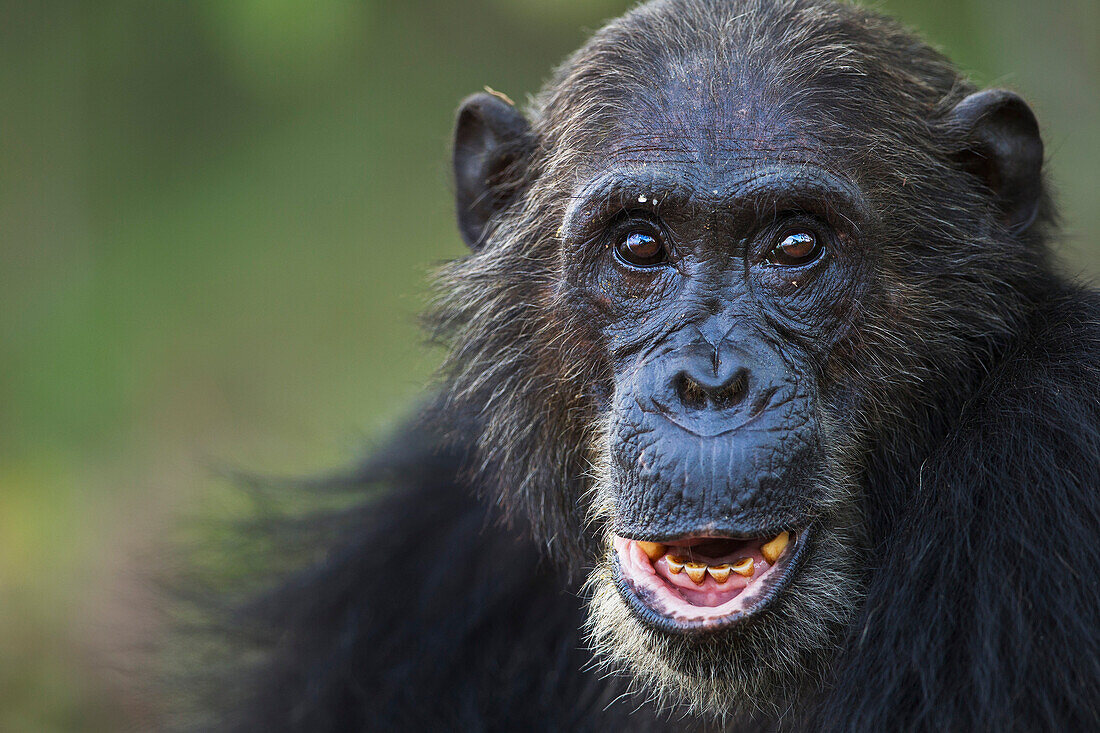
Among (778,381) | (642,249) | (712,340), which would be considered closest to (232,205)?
(642,249)

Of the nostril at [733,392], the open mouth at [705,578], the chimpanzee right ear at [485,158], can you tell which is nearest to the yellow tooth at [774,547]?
the open mouth at [705,578]

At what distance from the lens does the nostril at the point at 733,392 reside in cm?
348

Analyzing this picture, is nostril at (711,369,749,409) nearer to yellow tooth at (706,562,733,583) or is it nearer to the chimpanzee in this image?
the chimpanzee

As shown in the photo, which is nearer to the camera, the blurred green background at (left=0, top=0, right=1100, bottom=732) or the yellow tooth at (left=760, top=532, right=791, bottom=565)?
the yellow tooth at (left=760, top=532, right=791, bottom=565)

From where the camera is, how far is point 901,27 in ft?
15.2

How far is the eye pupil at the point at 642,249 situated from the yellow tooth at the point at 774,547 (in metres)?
0.93

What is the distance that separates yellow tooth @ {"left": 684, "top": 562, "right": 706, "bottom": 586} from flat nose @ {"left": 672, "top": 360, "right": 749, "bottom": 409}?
1.53 ft

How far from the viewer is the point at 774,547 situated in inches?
141

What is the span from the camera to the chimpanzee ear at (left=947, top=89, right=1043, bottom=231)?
13.5 ft

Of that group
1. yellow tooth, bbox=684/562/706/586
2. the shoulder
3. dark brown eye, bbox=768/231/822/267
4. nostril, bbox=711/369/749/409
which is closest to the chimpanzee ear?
dark brown eye, bbox=768/231/822/267

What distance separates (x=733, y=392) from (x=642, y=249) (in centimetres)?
64

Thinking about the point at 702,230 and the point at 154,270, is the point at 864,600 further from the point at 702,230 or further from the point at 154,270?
the point at 154,270

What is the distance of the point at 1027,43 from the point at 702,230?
618cm

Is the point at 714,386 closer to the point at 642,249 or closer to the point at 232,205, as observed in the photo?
the point at 642,249
